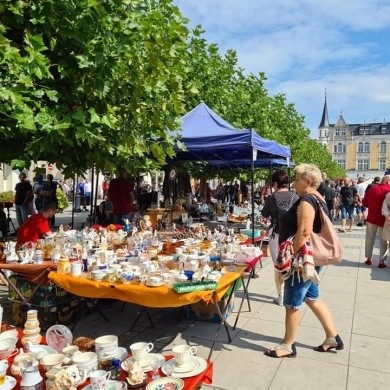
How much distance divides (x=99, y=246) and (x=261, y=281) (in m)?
2.81

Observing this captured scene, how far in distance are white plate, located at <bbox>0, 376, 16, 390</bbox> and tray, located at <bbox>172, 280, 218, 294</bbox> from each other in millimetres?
1275

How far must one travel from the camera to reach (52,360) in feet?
7.48

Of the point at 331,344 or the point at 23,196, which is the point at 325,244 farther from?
the point at 23,196

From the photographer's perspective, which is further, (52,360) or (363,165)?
(363,165)

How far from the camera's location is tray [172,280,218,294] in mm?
3014

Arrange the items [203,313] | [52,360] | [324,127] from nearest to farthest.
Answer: [52,360]
[203,313]
[324,127]

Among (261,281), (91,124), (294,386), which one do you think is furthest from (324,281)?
(91,124)

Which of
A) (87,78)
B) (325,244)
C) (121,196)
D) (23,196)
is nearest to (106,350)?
(325,244)

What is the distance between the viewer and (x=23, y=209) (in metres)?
10.7

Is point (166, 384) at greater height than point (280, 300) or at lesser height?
greater

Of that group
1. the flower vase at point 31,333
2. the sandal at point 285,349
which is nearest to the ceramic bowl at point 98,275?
the flower vase at point 31,333

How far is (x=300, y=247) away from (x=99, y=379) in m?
1.96

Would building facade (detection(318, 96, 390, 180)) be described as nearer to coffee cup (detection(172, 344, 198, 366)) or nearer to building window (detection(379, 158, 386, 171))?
building window (detection(379, 158, 386, 171))

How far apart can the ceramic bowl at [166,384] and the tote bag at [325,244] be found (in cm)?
175
